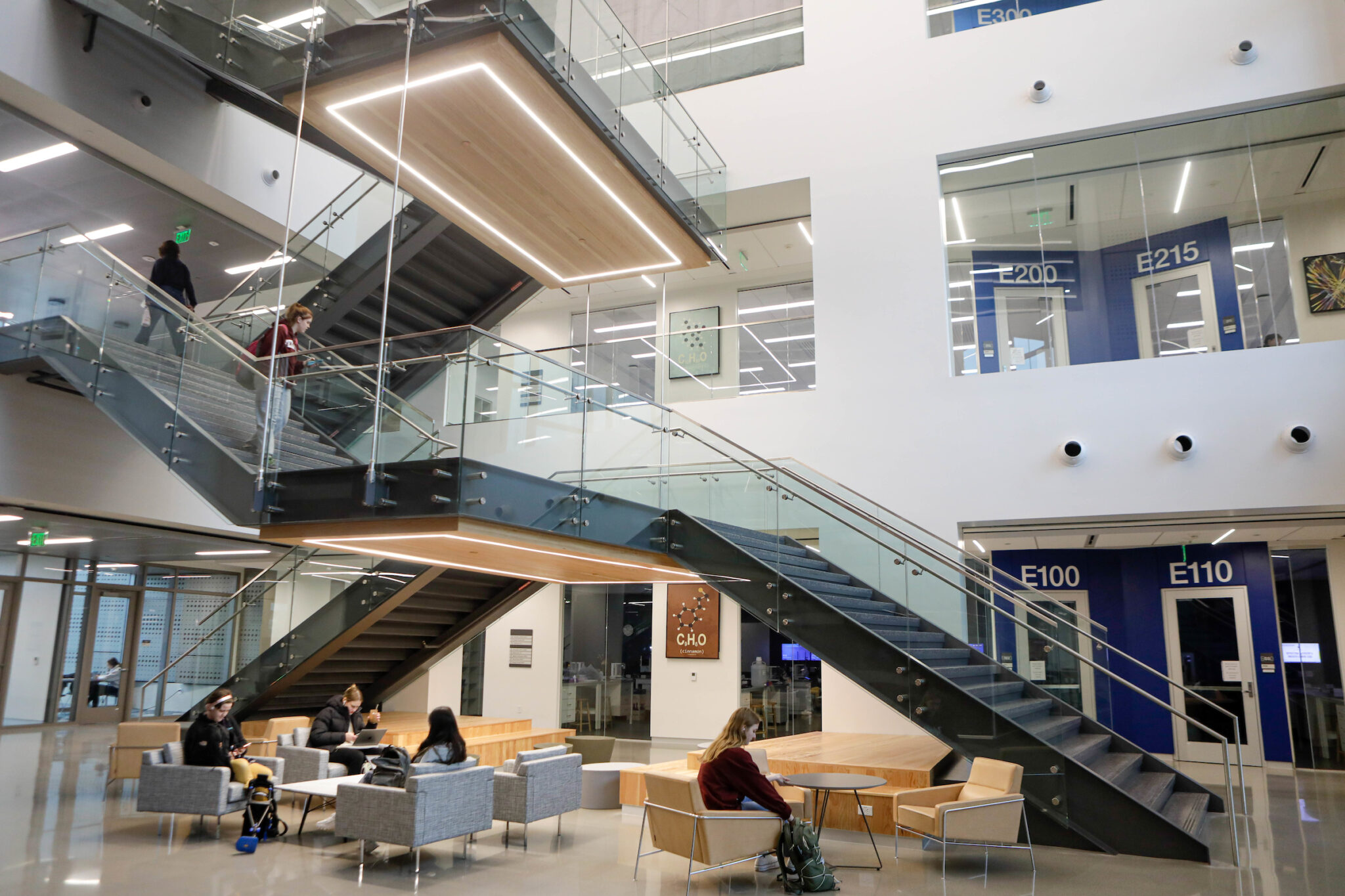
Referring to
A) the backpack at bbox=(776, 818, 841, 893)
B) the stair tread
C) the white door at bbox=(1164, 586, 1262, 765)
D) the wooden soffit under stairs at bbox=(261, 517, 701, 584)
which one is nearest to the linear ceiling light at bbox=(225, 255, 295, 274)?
the wooden soffit under stairs at bbox=(261, 517, 701, 584)

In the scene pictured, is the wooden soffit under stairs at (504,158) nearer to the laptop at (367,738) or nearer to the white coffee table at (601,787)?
the laptop at (367,738)

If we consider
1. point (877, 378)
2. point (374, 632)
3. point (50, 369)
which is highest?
point (877, 378)

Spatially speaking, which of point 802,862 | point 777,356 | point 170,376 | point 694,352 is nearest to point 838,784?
point 802,862

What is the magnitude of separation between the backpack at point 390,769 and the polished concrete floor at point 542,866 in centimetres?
61

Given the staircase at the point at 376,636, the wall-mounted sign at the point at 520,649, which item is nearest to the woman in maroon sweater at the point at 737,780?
the staircase at the point at 376,636

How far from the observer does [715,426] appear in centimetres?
1295

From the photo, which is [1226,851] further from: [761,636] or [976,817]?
[761,636]

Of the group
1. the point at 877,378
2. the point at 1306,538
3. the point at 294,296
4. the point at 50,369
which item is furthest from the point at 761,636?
the point at 50,369

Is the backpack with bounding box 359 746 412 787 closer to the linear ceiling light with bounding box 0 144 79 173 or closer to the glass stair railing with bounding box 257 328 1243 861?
the glass stair railing with bounding box 257 328 1243 861

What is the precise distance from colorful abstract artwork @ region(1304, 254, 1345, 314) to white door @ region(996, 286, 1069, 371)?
8.70 ft

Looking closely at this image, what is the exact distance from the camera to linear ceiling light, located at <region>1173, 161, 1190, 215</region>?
11.1 m

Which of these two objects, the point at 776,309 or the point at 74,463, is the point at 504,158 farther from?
the point at 776,309

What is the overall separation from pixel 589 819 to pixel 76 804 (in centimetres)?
518

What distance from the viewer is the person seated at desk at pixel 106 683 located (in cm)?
1784
